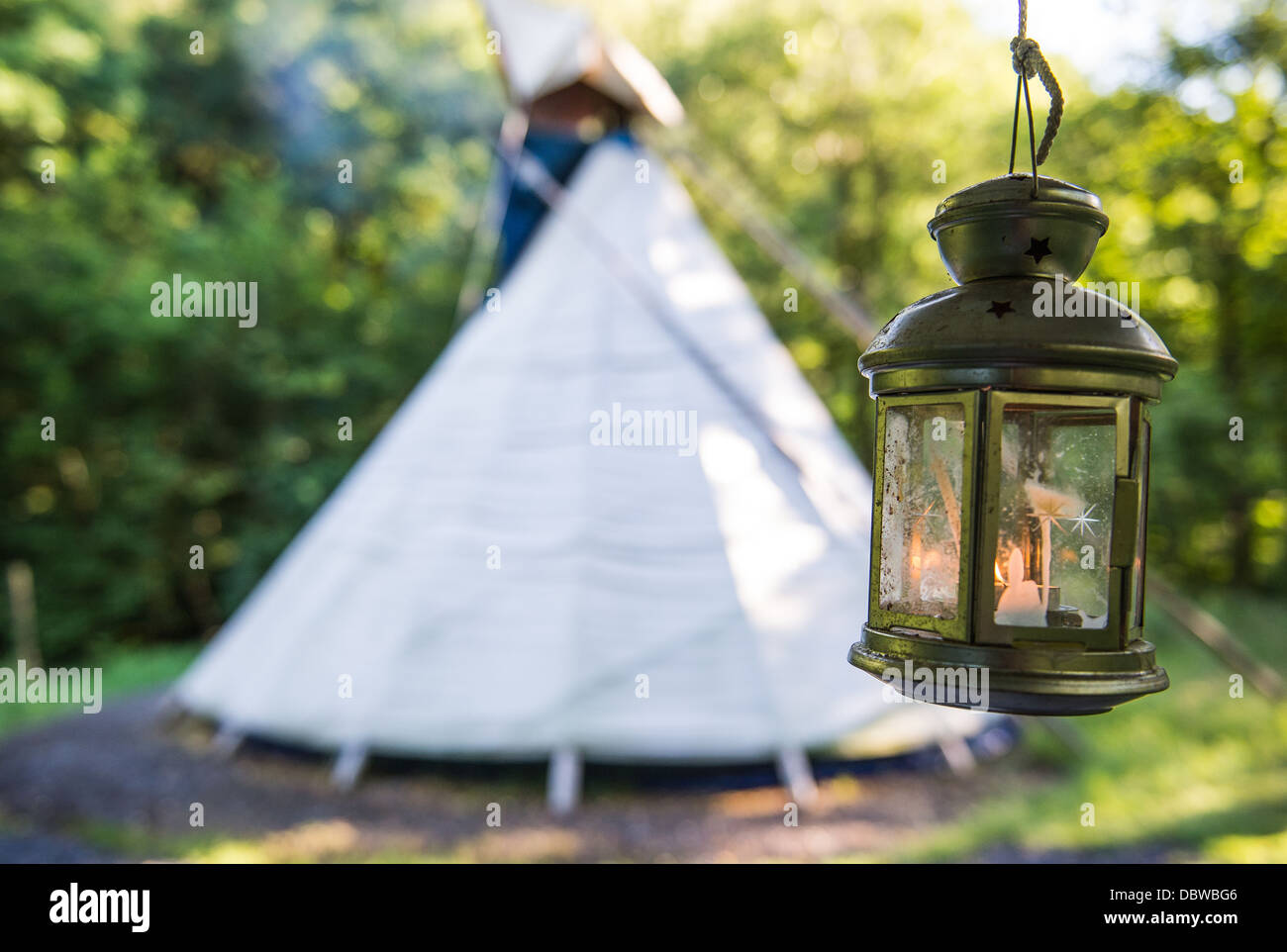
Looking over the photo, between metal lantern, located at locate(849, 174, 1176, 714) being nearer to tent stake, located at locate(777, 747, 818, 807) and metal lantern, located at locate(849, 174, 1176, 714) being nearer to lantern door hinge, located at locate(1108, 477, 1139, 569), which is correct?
lantern door hinge, located at locate(1108, 477, 1139, 569)

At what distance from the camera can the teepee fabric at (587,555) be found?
650 cm

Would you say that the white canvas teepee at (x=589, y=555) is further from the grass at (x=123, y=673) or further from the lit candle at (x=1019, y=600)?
the lit candle at (x=1019, y=600)

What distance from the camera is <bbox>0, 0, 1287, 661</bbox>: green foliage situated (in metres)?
13.4

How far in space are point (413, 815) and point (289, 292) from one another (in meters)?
12.6

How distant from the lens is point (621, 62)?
820 cm

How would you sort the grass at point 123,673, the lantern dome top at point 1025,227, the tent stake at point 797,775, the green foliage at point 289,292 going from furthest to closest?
the green foliage at point 289,292
the grass at point 123,673
the tent stake at point 797,775
the lantern dome top at point 1025,227

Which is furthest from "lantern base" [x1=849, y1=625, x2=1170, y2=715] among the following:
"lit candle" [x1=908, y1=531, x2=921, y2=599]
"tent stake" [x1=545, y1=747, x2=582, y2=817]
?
"tent stake" [x1=545, y1=747, x2=582, y2=817]

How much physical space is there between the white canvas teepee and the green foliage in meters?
7.03

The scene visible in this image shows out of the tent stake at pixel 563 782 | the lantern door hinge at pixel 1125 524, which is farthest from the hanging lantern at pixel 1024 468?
the tent stake at pixel 563 782

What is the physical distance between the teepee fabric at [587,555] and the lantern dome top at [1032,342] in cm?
519

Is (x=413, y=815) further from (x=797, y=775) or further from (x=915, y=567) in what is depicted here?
(x=915, y=567)

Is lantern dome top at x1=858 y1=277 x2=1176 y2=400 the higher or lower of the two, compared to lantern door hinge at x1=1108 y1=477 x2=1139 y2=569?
higher
